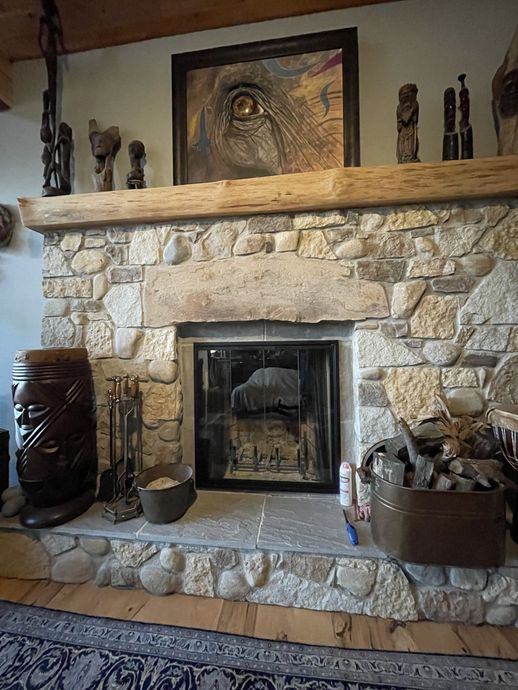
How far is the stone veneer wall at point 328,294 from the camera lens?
4.43 ft

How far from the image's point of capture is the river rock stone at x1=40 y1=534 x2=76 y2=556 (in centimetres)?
131

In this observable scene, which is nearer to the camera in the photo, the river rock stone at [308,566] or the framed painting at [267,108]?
the river rock stone at [308,566]

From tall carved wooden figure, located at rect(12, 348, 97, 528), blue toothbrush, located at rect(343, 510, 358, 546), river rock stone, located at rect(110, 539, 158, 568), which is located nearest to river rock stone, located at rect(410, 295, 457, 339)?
blue toothbrush, located at rect(343, 510, 358, 546)

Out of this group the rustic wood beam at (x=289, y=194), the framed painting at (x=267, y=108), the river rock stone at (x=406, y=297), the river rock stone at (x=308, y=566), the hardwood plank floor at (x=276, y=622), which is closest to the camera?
the hardwood plank floor at (x=276, y=622)

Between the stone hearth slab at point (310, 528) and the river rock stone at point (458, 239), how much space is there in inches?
49.9

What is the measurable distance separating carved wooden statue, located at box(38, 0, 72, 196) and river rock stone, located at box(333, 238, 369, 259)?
4.84 feet

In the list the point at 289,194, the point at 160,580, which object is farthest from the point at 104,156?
the point at 160,580

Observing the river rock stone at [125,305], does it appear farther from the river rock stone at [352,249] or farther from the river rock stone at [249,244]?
the river rock stone at [352,249]

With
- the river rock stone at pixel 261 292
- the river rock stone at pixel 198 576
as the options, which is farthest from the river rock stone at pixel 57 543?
the river rock stone at pixel 261 292

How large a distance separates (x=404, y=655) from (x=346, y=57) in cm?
253

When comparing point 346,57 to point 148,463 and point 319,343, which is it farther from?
point 148,463

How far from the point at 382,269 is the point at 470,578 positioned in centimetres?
124

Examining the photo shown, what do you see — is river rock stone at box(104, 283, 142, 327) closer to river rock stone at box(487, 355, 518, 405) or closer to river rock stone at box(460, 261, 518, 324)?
river rock stone at box(460, 261, 518, 324)

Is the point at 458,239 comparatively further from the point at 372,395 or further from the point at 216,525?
the point at 216,525
